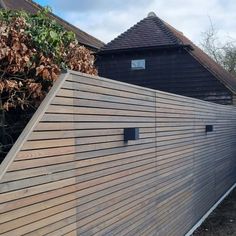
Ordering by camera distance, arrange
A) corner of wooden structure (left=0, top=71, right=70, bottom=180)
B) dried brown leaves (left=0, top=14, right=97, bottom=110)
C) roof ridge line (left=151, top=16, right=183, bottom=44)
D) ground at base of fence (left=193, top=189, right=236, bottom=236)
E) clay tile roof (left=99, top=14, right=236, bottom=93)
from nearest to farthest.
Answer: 1. corner of wooden structure (left=0, top=71, right=70, bottom=180)
2. dried brown leaves (left=0, top=14, right=97, bottom=110)
3. ground at base of fence (left=193, top=189, right=236, bottom=236)
4. clay tile roof (left=99, top=14, right=236, bottom=93)
5. roof ridge line (left=151, top=16, right=183, bottom=44)

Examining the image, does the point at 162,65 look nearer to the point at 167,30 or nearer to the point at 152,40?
the point at 152,40

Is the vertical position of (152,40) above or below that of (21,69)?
above

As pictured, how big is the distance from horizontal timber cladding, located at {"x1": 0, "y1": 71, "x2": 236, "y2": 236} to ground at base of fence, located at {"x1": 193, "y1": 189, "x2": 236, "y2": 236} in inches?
13.1

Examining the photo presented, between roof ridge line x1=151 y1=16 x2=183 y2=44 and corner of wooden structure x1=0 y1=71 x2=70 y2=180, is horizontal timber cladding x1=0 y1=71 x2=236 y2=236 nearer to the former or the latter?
corner of wooden structure x1=0 y1=71 x2=70 y2=180

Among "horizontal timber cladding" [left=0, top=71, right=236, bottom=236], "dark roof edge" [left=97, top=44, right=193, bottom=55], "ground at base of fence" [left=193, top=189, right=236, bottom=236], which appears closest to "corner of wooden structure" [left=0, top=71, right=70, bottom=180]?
"horizontal timber cladding" [left=0, top=71, right=236, bottom=236]

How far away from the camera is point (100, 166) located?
4422 mm

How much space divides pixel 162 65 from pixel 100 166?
16559mm

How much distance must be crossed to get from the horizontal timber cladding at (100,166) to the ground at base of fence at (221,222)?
0.33m

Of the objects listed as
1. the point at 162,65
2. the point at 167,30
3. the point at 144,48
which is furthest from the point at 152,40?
the point at 162,65

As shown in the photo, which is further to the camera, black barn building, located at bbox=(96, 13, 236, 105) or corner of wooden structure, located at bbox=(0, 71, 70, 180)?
black barn building, located at bbox=(96, 13, 236, 105)

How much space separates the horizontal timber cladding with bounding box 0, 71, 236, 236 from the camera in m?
3.28

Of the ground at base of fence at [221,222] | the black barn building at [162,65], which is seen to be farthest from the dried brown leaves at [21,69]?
the black barn building at [162,65]

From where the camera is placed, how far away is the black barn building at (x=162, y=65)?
1998 centimetres

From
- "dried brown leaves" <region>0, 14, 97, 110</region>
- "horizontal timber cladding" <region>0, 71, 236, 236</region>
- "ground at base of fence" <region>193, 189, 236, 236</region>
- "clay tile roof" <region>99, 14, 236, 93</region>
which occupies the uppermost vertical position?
"clay tile roof" <region>99, 14, 236, 93</region>
